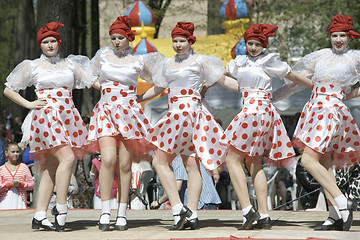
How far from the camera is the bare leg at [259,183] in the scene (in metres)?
6.61

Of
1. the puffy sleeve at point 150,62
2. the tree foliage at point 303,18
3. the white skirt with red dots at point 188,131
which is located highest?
the tree foliage at point 303,18

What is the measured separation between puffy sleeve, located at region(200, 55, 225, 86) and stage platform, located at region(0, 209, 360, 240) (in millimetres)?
1467

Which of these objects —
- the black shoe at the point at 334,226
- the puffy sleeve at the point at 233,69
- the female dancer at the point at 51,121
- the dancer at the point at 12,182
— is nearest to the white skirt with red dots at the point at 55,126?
the female dancer at the point at 51,121

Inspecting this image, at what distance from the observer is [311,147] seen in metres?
6.44

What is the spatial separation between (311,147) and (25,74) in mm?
2919

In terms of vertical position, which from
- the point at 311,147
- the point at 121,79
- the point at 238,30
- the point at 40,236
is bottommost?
the point at 40,236

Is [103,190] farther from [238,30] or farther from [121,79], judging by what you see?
[238,30]

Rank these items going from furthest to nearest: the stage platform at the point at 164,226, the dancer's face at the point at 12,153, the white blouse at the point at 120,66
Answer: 1. the dancer's face at the point at 12,153
2. the white blouse at the point at 120,66
3. the stage platform at the point at 164,226

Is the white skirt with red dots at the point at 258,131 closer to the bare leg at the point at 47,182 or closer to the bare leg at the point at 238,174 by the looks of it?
the bare leg at the point at 238,174

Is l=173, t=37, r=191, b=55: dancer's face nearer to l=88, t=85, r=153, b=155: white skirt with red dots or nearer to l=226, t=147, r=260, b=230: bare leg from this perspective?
l=88, t=85, r=153, b=155: white skirt with red dots

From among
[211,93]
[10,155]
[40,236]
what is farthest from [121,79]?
[211,93]

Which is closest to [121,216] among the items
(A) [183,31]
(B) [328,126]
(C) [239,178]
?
(C) [239,178]

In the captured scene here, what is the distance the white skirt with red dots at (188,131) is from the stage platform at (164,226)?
0.75m

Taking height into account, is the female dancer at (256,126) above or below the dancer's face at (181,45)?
below
